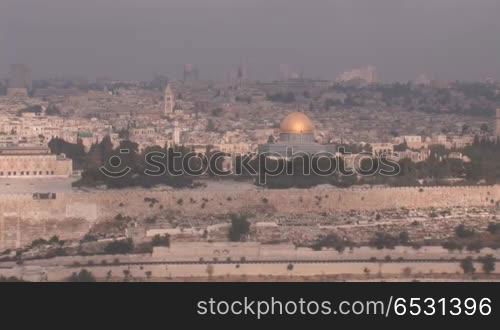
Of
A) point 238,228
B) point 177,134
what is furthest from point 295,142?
point 238,228

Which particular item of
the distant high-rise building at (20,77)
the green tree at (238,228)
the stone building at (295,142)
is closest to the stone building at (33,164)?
the distant high-rise building at (20,77)

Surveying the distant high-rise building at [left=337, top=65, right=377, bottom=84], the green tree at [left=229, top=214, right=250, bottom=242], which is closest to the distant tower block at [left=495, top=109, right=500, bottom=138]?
the distant high-rise building at [left=337, top=65, right=377, bottom=84]

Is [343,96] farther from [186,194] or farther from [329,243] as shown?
[329,243]

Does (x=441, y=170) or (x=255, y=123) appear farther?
(x=255, y=123)

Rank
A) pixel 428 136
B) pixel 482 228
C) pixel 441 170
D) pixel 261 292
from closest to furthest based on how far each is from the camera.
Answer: pixel 261 292 → pixel 482 228 → pixel 441 170 → pixel 428 136

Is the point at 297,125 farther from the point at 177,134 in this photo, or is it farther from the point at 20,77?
the point at 20,77

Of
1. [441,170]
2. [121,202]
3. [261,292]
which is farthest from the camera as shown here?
[441,170]

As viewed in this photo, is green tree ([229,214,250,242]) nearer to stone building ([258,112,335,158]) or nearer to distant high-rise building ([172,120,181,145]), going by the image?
stone building ([258,112,335,158])

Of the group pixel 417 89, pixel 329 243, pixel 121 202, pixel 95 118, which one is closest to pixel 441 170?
pixel 121 202
